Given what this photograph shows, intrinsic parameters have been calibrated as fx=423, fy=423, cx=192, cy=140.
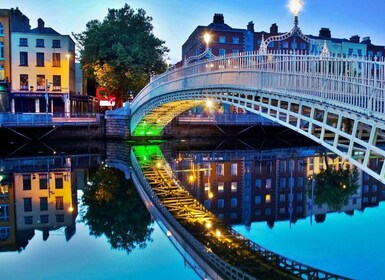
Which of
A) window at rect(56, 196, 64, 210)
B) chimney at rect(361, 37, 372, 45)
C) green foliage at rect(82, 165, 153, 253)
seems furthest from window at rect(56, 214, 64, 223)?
chimney at rect(361, 37, 372, 45)

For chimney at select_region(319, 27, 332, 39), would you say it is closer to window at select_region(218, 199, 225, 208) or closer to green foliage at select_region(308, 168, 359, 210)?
green foliage at select_region(308, 168, 359, 210)

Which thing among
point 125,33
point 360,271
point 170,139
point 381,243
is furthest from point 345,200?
point 125,33

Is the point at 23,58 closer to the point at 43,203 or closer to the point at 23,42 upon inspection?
the point at 23,42

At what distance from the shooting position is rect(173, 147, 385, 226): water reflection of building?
12867 mm

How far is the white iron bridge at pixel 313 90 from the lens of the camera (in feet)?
26.8

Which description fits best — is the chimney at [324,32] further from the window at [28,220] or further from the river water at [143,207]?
the window at [28,220]

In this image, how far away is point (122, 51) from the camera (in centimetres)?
3466

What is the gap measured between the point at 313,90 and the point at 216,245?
4.30 m

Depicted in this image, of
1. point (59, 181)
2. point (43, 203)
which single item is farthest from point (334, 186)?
point (59, 181)

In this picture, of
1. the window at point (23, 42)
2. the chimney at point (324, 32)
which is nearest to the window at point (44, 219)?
the window at point (23, 42)

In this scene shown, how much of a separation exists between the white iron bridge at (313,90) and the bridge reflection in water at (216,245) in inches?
97.1

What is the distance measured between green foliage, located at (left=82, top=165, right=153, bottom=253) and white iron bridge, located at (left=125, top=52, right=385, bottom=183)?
4854 millimetres

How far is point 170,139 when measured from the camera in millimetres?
34406

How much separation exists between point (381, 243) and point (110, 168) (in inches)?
562
